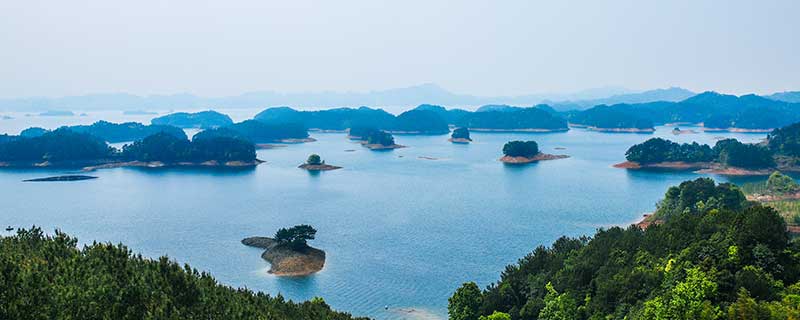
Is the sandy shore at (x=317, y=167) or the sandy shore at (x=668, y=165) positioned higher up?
the sandy shore at (x=317, y=167)

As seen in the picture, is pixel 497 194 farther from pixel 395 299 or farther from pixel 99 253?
pixel 99 253

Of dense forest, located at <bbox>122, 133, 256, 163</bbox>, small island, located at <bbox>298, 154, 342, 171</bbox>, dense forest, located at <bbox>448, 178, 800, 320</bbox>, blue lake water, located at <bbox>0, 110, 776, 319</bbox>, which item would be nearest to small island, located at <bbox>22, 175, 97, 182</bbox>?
blue lake water, located at <bbox>0, 110, 776, 319</bbox>

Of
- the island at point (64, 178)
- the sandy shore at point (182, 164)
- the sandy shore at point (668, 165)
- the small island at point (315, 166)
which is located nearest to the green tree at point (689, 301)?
the small island at point (315, 166)

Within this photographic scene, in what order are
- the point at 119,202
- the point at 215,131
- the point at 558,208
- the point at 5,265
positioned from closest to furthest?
the point at 5,265
the point at 558,208
the point at 119,202
the point at 215,131

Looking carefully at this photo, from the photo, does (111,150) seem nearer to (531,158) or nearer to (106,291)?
(531,158)

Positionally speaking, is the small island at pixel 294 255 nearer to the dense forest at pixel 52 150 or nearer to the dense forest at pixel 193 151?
the dense forest at pixel 193 151

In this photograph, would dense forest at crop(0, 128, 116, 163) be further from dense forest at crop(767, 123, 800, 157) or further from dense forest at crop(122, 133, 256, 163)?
dense forest at crop(767, 123, 800, 157)

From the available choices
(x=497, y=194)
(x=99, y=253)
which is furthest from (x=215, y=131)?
(x=99, y=253)
